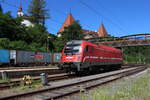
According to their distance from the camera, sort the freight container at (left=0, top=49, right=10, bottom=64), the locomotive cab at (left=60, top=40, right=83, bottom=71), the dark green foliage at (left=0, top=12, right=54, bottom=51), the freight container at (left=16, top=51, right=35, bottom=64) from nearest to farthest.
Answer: the locomotive cab at (left=60, top=40, right=83, bottom=71) → the freight container at (left=0, top=49, right=10, bottom=64) → the freight container at (left=16, top=51, right=35, bottom=64) → the dark green foliage at (left=0, top=12, right=54, bottom=51)

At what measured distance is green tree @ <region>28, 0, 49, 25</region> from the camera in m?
77.1

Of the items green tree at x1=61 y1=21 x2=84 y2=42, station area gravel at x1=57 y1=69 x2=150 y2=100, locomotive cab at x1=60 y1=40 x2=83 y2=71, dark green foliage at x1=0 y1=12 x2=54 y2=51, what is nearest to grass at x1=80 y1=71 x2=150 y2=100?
station area gravel at x1=57 y1=69 x2=150 y2=100

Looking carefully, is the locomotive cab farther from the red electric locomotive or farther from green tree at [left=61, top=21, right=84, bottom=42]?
green tree at [left=61, top=21, right=84, bottom=42]

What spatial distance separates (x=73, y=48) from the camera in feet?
59.0

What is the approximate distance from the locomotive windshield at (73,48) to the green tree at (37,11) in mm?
60881

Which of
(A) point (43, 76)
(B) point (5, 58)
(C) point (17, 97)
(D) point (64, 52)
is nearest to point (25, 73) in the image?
(D) point (64, 52)

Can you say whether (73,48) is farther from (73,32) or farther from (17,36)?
(73,32)

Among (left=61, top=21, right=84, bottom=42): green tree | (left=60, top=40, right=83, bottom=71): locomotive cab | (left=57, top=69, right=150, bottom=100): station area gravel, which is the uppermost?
(left=61, top=21, right=84, bottom=42): green tree

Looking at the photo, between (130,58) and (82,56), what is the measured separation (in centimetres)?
5948

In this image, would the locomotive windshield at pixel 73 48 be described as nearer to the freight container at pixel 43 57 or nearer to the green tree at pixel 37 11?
the freight container at pixel 43 57

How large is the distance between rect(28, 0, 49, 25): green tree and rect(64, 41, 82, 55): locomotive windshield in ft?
200

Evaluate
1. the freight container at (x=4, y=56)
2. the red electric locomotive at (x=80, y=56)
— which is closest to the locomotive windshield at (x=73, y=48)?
the red electric locomotive at (x=80, y=56)

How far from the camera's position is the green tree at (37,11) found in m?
77.1

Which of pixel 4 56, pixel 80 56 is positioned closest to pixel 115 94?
pixel 80 56
